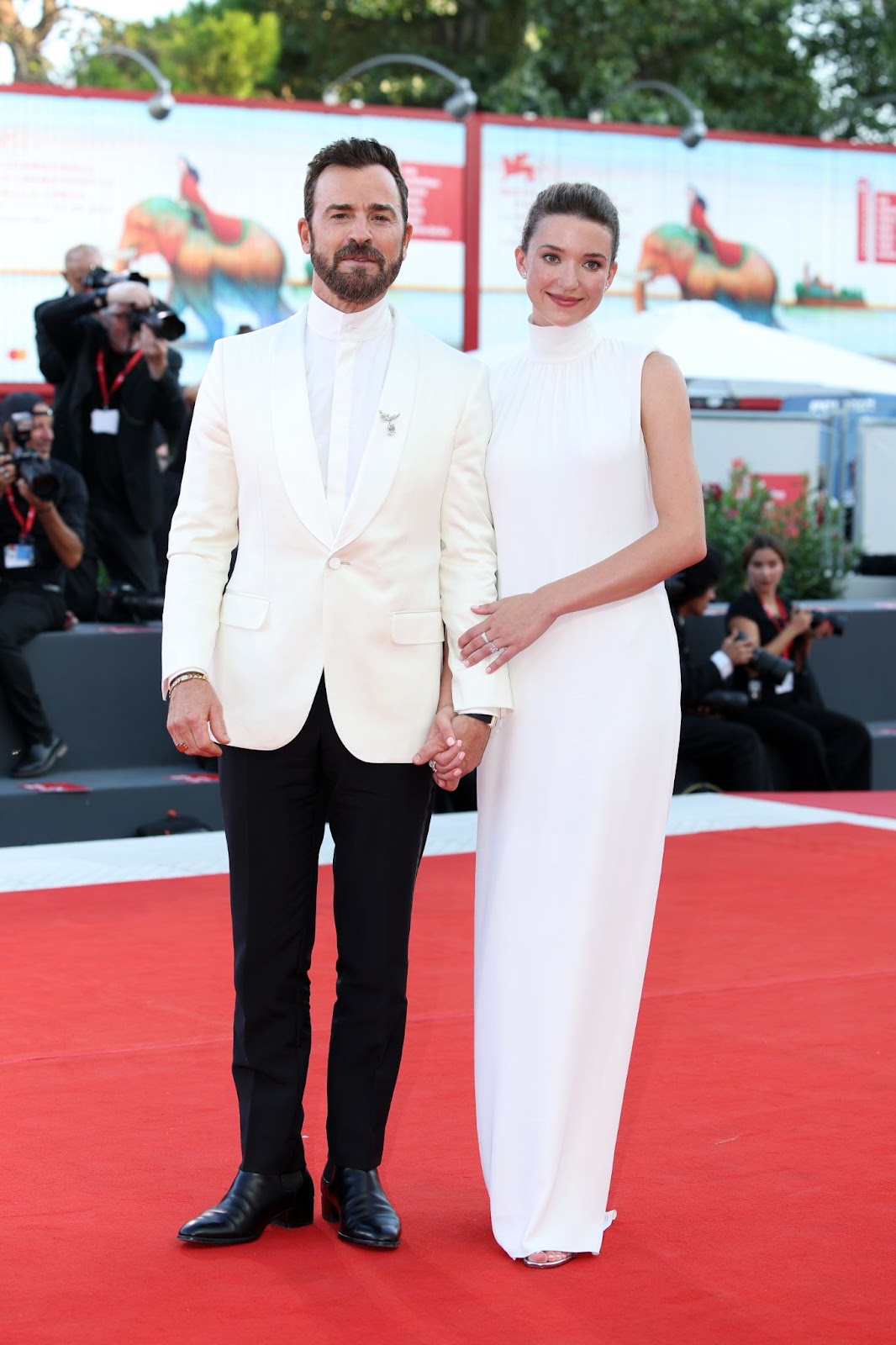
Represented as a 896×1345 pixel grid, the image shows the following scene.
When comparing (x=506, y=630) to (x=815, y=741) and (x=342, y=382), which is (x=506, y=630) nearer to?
(x=342, y=382)

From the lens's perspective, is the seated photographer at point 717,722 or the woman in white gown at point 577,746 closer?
the woman in white gown at point 577,746

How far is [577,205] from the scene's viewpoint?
291cm

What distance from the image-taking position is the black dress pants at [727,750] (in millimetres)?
8375

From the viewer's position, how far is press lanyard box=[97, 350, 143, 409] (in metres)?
8.16

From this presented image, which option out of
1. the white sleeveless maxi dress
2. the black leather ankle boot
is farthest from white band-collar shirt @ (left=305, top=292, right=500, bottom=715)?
the black leather ankle boot

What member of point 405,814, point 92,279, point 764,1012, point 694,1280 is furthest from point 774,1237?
point 92,279

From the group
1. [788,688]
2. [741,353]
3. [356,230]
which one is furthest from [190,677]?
[741,353]

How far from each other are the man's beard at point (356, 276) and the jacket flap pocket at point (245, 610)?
482 millimetres

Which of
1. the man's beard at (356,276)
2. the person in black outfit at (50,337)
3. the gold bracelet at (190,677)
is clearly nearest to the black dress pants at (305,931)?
the gold bracelet at (190,677)

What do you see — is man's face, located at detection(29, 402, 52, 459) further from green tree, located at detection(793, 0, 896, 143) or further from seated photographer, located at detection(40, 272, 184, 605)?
green tree, located at detection(793, 0, 896, 143)

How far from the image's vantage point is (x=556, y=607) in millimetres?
2826

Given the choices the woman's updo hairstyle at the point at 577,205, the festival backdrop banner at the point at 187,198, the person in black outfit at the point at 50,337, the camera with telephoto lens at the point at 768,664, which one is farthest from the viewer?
the festival backdrop banner at the point at 187,198

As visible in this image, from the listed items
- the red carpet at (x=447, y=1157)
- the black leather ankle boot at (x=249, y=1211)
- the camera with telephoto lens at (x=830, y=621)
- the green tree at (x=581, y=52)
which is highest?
the green tree at (x=581, y=52)

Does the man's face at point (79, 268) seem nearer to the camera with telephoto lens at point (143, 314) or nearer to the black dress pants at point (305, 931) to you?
the camera with telephoto lens at point (143, 314)
